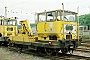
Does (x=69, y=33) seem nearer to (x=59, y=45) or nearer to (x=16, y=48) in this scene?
(x=59, y=45)

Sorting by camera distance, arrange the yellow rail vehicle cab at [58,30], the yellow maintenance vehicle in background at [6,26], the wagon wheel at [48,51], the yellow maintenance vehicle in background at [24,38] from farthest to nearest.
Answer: the yellow maintenance vehicle in background at [6,26], the yellow maintenance vehicle in background at [24,38], the wagon wheel at [48,51], the yellow rail vehicle cab at [58,30]

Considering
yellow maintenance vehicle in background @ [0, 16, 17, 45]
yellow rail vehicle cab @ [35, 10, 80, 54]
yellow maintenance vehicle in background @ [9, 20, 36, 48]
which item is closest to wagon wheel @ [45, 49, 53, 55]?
yellow rail vehicle cab @ [35, 10, 80, 54]

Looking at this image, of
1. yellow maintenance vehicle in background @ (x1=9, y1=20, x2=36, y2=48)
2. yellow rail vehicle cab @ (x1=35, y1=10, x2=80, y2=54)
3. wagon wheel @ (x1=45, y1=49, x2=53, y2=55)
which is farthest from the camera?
yellow maintenance vehicle in background @ (x1=9, y1=20, x2=36, y2=48)

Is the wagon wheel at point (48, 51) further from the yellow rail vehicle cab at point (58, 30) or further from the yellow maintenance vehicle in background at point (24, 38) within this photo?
the yellow maintenance vehicle in background at point (24, 38)

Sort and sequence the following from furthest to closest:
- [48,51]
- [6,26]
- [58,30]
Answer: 1. [6,26]
2. [48,51]
3. [58,30]

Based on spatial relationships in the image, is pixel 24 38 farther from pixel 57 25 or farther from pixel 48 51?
pixel 57 25

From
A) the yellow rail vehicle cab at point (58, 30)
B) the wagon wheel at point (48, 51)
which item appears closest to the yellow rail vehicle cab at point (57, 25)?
the yellow rail vehicle cab at point (58, 30)

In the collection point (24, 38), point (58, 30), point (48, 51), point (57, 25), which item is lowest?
point (48, 51)

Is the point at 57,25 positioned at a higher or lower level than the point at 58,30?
higher

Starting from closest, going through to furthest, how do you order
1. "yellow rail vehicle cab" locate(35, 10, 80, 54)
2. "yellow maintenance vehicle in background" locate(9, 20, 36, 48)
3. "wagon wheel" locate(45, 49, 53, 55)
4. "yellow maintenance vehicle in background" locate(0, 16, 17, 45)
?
1. "yellow rail vehicle cab" locate(35, 10, 80, 54)
2. "wagon wheel" locate(45, 49, 53, 55)
3. "yellow maintenance vehicle in background" locate(9, 20, 36, 48)
4. "yellow maintenance vehicle in background" locate(0, 16, 17, 45)

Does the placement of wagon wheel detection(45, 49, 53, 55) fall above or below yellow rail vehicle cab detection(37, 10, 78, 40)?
below

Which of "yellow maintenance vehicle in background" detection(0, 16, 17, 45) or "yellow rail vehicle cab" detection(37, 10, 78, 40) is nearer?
"yellow rail vehicle cab" detection(37, 10, 78, 40)

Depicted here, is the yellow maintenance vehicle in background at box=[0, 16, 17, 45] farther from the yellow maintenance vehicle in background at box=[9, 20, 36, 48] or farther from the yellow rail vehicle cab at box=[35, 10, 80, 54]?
the yellow rail vehicle cab at box=[35, 10, 80, 54]

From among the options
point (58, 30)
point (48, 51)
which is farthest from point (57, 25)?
point (48, 51)
